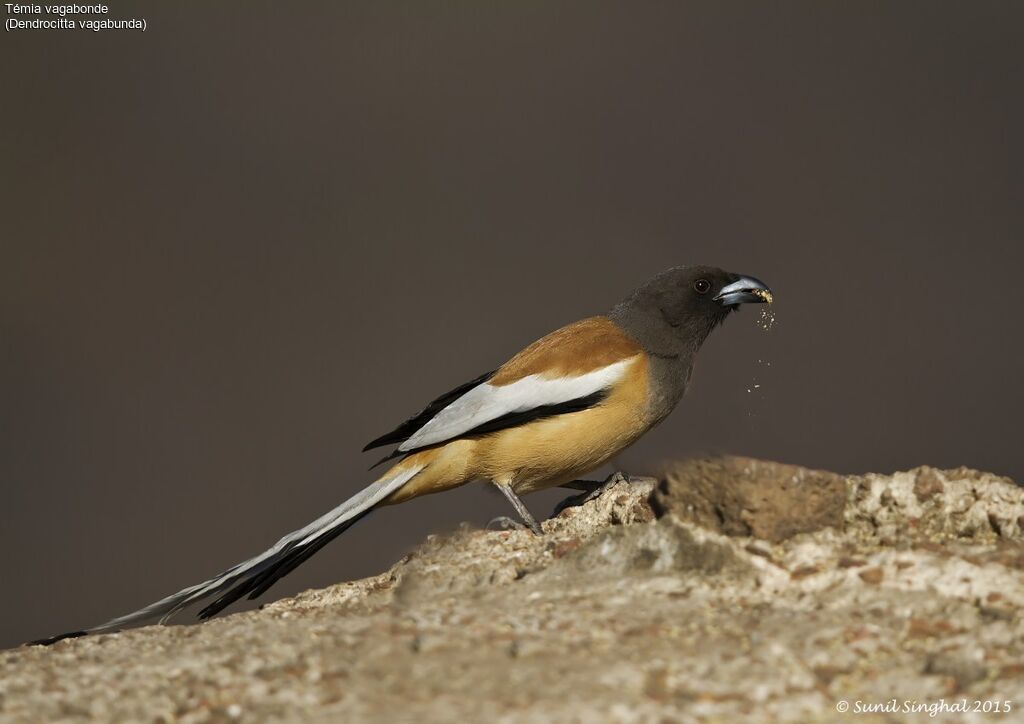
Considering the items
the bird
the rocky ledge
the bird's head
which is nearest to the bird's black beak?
the bird's head

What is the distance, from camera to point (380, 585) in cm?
567

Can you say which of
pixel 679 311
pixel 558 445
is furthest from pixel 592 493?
pixel 679 311

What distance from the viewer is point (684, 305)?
759cm

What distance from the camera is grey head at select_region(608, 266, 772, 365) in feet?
24.5

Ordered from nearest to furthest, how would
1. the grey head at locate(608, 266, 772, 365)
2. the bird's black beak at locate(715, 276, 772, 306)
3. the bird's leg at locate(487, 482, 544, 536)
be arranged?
the bird's leg at locate(487, 482, 544, 536) → the grey head at locate(608, 266, 772, 365) → the bird's black beak at locate(715, 276, 772, 306)

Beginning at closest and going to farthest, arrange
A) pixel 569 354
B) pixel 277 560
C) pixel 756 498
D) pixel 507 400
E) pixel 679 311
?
pixel 756 498 < pixel 277 560 < pixel 507 400 < pixel 569 354 < pixel 679 311

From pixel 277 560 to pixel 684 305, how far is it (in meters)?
3.17

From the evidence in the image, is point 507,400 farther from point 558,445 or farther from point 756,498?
point 756,498

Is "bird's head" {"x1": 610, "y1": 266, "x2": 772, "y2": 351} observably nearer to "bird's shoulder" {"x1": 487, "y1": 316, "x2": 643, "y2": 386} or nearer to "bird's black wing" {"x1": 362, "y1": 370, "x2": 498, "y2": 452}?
"bird's shoulder" {"x1": 487, "y1": 316, "x2": 643, "y2": 386}

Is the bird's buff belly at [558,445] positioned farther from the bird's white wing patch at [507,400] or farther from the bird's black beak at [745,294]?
the bird's black beak at [745,294]

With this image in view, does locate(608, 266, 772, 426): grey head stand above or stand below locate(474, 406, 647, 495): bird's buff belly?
above

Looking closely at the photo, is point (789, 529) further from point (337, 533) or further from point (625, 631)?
point (337, 533)

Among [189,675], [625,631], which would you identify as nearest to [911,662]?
[625,631]

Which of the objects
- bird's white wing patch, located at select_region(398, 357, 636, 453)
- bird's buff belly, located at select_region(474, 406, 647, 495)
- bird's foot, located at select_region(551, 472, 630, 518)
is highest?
bird's white wing patch, located at select_region(398, 357, 636, 453)
